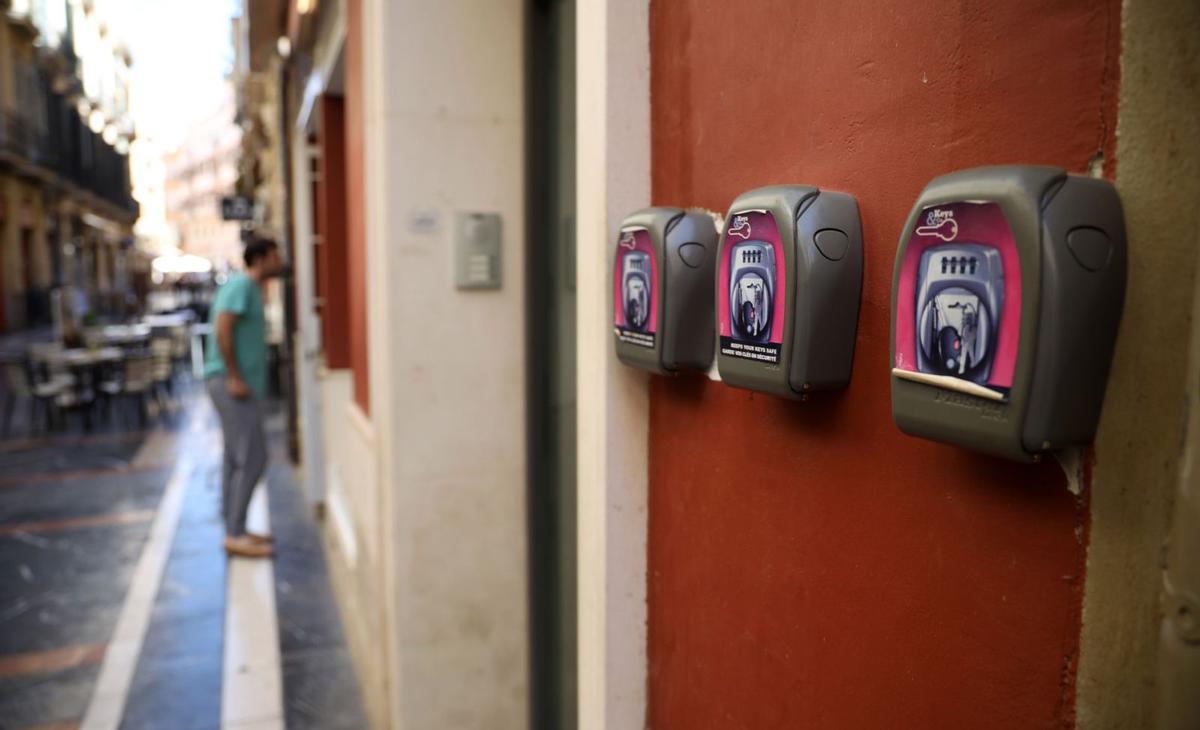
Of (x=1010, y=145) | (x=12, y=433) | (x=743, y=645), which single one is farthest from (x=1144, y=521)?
(x=12, y=433)

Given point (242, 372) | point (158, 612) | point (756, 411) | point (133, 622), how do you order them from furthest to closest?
point (242, 372) → point (158, 612) → point (133, 622) → point (756, 411)

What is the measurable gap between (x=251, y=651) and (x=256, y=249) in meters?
2.54

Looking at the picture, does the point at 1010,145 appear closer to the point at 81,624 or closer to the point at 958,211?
the point at 958,211

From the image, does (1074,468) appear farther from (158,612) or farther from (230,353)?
(230,353)

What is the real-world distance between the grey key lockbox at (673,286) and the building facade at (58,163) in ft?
51.0

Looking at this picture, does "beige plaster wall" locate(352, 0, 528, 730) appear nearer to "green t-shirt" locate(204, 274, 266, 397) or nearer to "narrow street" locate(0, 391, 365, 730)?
"narrow street" locate(0, 391, 365, 730)

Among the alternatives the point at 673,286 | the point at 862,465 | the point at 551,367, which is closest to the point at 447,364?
the point at 551,367

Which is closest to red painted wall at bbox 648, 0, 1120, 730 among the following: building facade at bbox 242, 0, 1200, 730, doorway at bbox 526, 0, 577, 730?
building facade at bbox 242, 0, 1200, 730

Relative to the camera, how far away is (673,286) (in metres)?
1.15

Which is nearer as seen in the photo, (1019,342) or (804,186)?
(1019,342)

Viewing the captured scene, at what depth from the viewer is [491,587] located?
2969 millimetres

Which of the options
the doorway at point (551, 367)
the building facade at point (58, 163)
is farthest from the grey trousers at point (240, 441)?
the building facade at point (58, 163)

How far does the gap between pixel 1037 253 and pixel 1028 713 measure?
406 mm

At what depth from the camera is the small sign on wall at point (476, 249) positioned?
9.16ft
